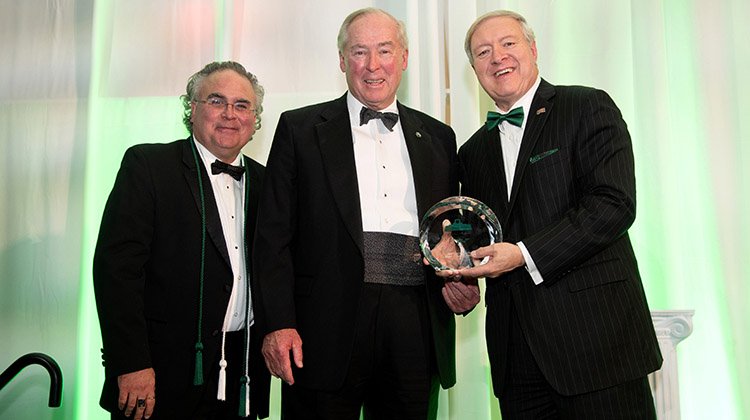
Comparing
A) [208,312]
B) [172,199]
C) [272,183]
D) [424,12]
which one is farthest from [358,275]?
[424,12]

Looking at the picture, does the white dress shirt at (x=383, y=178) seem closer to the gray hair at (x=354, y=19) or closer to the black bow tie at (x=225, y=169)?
the gray hair at (x=354, y=19)

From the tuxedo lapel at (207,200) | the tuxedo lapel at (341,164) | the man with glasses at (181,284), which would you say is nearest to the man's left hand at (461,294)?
the tuxedo lapel at (341,164)

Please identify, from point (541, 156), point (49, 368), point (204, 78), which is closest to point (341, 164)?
point (541, 156)

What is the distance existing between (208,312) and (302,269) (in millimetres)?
360

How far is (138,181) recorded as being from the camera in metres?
2.14

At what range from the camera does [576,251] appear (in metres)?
1.76

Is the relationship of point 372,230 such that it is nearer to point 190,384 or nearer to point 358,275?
point 358,275

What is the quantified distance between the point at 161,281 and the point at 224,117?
0.62 m

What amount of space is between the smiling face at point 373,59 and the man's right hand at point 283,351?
2.63 feet

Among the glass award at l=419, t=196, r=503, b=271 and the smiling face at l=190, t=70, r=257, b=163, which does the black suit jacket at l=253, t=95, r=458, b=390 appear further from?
the smiling face at l=190, t=70, r=257, b=163

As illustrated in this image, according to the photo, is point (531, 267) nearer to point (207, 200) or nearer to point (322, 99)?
point (207, 200)

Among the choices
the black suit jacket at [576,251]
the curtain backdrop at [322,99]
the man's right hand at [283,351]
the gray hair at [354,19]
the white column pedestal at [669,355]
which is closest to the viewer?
the black suit jacket at [576,251]

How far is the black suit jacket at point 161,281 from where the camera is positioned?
2.01 m

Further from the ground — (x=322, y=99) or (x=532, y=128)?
(x=322, y=99)
